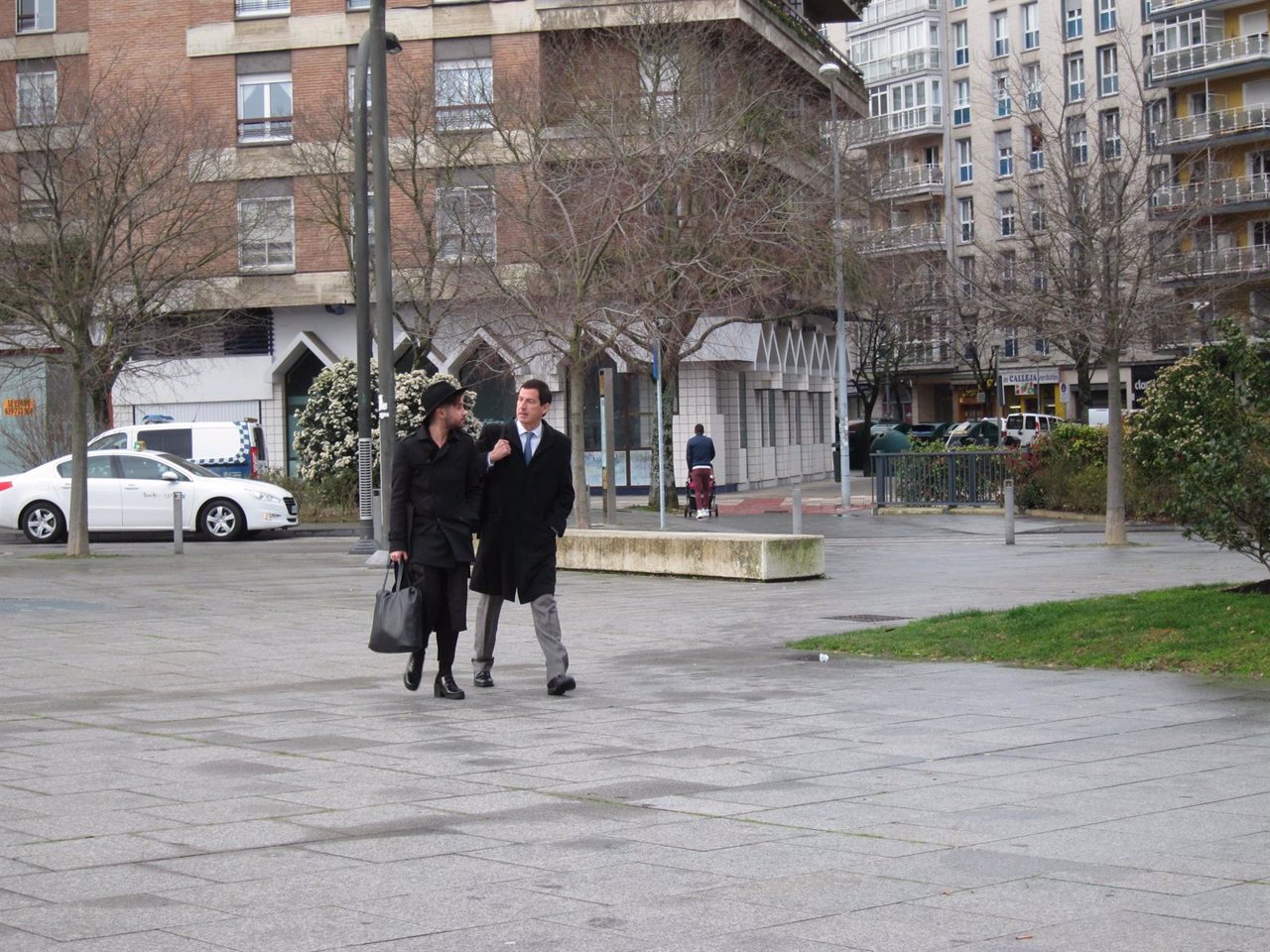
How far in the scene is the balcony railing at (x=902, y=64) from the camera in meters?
87.1

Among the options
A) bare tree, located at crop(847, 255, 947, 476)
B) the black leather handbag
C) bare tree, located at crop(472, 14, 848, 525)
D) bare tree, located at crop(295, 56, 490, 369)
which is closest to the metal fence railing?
bare tree, located at crop(472, 14, 848, 525)

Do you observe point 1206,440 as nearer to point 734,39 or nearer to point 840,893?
point 840,893

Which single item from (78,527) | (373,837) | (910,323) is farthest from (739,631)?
(910,323)

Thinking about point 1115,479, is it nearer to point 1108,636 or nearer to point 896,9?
point 1108,636

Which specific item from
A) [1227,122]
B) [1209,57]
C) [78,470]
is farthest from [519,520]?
[1209,57]

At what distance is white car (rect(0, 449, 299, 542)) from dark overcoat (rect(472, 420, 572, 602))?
1984 cm

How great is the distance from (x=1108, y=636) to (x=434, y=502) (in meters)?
4.65

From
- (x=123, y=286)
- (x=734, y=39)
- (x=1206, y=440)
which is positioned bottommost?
(x=1206, y=440)

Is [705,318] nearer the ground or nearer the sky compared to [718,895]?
nearer the sky

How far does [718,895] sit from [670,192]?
1093 inches

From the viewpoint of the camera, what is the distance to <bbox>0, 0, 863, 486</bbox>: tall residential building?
4019cm

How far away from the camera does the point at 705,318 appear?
40531mm

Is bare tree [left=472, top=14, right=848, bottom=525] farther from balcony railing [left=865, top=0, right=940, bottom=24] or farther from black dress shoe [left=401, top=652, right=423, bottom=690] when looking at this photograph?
balcony railing [left=865, top=0, right=940, bottom=24]

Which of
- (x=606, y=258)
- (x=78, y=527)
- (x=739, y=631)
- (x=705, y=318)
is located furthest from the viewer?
(x=705, y=318)
